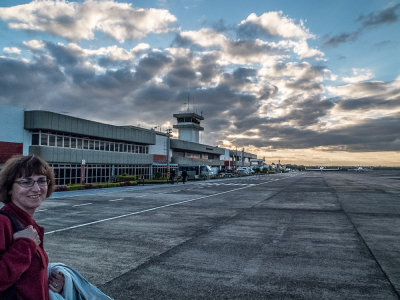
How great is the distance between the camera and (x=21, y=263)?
2.02 m

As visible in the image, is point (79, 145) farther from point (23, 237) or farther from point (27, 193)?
point (23, 237)

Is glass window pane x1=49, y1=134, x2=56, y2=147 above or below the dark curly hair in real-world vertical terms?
above

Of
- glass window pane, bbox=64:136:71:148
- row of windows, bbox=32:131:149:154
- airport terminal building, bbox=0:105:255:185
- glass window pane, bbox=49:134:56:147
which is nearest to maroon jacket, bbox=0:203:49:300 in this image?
airport terminal building, bbox=0:105:255:185

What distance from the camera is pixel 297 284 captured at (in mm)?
5414

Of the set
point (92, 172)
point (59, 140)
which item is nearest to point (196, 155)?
point (92, 172)

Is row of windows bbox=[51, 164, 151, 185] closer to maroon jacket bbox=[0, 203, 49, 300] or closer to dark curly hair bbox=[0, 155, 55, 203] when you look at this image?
dark curly hair bbox=[0, 155, 55, 203]

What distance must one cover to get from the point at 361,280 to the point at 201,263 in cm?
A: 325

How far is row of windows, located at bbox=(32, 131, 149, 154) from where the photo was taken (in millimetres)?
32031

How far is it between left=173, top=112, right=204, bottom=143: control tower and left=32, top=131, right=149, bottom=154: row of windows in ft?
125

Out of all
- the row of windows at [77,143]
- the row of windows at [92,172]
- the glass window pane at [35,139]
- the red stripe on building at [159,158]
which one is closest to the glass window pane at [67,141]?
the row of windows at [77,143]

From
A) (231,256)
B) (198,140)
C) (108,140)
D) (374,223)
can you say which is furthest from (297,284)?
(198,140)

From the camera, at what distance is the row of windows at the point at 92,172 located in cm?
3428

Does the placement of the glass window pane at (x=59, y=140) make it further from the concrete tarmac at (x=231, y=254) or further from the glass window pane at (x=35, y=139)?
the concrete tarmac at (x=231, y=254)

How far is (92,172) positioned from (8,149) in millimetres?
12393
